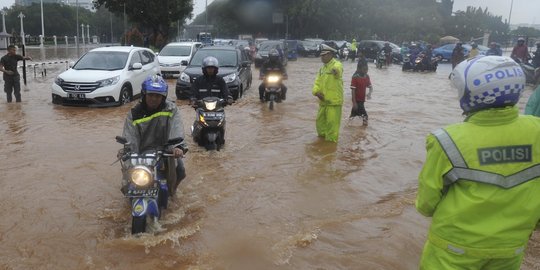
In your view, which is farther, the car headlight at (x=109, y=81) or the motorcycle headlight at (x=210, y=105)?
the car headlight at (x=109, y=81)

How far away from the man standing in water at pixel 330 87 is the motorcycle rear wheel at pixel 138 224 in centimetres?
440

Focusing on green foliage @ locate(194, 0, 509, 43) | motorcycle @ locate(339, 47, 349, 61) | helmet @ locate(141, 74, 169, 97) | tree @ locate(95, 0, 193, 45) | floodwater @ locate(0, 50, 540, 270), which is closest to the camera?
floodwater @ locate(0, 50, 540, 270)

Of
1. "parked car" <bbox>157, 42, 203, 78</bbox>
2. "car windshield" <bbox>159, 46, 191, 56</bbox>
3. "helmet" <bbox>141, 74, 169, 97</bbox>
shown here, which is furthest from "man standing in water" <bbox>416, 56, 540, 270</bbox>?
"car windshield" <bbox>159, 46, 191, 56</bbox>

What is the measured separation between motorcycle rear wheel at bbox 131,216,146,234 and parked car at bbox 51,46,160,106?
7.95 metres

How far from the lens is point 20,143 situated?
838 cm

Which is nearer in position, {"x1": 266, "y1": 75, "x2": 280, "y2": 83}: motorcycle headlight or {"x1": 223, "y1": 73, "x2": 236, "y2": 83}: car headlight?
{"x1": 266, "y1": 75, "x2": 280, "y2": 83}: motorcycle headlight

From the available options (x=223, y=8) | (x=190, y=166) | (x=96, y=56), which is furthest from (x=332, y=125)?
(x=223, y=8)

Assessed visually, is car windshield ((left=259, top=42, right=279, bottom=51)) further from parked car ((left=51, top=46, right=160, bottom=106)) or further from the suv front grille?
the suv front grille

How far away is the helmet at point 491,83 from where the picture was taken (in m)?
2.20

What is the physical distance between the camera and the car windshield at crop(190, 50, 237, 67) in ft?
45.6

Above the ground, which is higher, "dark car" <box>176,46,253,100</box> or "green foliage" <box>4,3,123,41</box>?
"green foliage" <box>4,3,123,41</box>

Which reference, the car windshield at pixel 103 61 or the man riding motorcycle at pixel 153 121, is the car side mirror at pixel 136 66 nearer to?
the car windshield at pixel 103 61

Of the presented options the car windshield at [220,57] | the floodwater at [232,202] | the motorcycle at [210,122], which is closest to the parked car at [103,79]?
the floodwater at [232,202]

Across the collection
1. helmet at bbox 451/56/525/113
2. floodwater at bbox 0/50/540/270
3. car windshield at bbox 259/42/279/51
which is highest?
helmet at bbox 451/56/525/113
